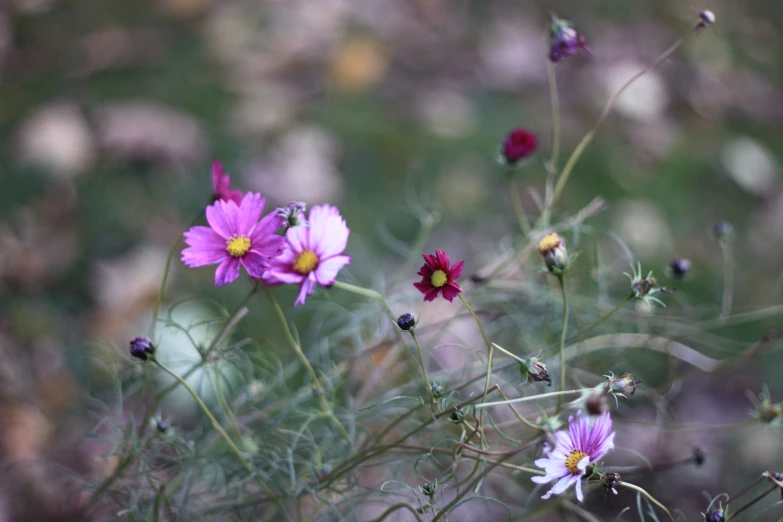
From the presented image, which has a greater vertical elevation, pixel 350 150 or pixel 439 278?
pixel 439 278

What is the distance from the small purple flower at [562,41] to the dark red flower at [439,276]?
0.76 feet

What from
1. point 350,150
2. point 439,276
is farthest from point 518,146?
point 350,150

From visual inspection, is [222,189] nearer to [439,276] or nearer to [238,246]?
[238,246]

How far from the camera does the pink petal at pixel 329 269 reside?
0.48 metres

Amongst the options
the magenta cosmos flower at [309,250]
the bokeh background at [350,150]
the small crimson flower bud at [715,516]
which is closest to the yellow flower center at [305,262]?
the magenta cosmos flower at [309,250]

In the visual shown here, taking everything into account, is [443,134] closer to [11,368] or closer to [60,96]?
[60,96]

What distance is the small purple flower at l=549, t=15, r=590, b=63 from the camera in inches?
22.9

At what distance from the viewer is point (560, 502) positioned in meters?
0.59

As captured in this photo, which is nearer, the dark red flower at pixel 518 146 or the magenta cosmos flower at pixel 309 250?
the magenta cosmos flower at pixel 309 250

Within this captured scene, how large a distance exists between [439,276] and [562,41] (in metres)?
0.25

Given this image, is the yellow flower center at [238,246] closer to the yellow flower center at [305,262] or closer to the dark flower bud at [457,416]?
the yellow flower center at [305,262]

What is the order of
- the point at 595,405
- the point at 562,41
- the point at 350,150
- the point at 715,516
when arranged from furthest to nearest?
the point at 350,150 → the point at 562,41 → the point at 715,516 → the point at 595,405

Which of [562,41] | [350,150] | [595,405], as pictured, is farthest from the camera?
[350,150]

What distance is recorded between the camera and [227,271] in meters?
0.49
